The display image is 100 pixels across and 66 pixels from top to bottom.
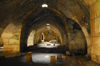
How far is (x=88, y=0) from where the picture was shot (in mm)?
3816

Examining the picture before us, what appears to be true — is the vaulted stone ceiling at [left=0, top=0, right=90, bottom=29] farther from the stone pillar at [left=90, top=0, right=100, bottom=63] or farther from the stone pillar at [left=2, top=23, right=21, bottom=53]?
the stone pillar at [left=2, top=23, right=21, bottom=53]

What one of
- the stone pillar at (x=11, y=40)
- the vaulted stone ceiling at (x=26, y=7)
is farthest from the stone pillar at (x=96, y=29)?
the stone pillar at (x=11, y=40)

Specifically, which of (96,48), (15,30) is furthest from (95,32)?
(15,30)

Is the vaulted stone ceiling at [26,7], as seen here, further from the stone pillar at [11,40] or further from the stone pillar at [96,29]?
the stone pillar at [11,40]

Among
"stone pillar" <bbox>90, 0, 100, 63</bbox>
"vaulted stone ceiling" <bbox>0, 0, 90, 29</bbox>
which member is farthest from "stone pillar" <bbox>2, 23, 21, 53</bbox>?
"stone pillar" <bbox>90, 0, 100, 63</bbox>

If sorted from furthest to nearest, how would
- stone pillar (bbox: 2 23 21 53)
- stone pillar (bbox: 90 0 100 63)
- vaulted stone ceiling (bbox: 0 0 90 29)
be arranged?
stone pillar (bbox: 2 23 21 53)
vaulted stone ceiling (bbox: 0 0 90 29)
stone pillar (bbox: 90 0 100 63)

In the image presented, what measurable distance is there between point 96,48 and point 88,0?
199 cm

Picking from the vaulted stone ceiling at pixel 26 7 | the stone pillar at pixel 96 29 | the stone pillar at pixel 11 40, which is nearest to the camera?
the stone pillar at pixel 96 29

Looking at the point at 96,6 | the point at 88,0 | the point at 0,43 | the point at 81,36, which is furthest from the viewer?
Result: the point at 0,43

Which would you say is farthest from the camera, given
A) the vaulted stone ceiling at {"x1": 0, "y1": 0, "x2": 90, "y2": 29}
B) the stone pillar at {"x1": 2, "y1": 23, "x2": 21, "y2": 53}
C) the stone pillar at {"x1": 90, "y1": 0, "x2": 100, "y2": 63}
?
the stone pillar at {"x1": 2, "y1": 23, "x2": 21, "y2": 53}

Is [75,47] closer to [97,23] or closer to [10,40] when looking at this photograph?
[97,23]

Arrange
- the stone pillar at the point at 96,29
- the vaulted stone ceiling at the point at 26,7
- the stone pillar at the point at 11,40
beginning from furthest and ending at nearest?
the stone pillar at the point at 11,40, the vaulted stone ceiling at the point at 26,7, the stone pillar at the point at 96,29

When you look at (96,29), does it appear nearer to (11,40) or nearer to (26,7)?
(26,7)

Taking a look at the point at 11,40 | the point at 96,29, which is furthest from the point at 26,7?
the point at 96,29
